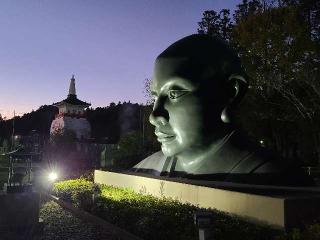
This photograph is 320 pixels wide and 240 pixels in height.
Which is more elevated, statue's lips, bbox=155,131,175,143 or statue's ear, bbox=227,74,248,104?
statue's ear, bbox=227,74,248,104

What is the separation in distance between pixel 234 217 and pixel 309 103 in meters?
23.0

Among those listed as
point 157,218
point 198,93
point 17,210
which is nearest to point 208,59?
point 198,93

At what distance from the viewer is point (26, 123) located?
4478 inches

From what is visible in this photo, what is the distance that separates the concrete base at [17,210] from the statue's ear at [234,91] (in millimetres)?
5694

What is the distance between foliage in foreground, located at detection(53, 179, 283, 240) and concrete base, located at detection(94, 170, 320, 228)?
0.25m

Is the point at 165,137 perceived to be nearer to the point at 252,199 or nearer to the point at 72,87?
the point at 252,199

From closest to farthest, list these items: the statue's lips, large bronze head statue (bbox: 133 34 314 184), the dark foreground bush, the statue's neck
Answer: the dark foreground bush < large bronze head statue (bbox: 133 34 314 184) < the statue's neck < the statue's lips

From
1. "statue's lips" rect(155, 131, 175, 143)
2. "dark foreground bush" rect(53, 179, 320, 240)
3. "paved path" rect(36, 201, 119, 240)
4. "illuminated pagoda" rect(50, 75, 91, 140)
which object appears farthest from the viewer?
"illuminated pagoda" rect(50, 75, 91, 140)

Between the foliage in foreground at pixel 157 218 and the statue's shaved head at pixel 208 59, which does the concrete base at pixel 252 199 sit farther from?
the statue's shaved head at pixel 208 59

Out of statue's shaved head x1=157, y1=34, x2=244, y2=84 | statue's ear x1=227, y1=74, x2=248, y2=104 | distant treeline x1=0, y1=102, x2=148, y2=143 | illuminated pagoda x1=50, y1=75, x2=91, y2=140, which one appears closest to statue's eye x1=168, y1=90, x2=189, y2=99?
statue's shaved head x1=157, y1=34, x2=244, y2=84

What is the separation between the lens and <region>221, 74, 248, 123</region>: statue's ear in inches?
465

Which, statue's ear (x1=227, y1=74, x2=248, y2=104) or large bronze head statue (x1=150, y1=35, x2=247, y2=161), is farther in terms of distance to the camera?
statue's ear (x1=227, y1=74, x2=248, y2=104)

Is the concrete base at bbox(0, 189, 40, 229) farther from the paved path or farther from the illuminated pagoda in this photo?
the illuminated pagoda

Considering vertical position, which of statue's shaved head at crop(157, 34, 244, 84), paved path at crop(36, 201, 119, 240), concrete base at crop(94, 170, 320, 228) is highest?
statue's shaved head at crop(157, 34, 244, 84)
